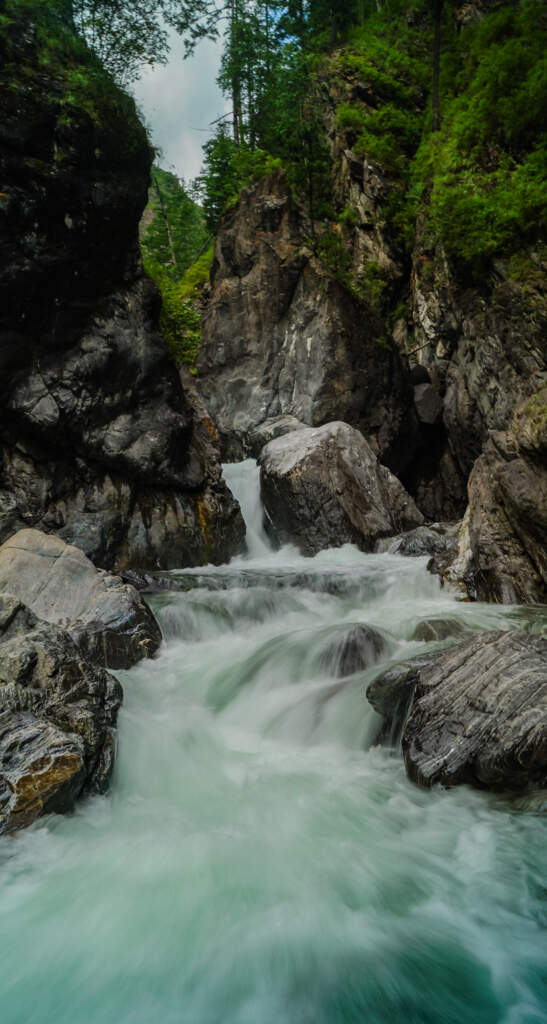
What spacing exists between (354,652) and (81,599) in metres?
3.27

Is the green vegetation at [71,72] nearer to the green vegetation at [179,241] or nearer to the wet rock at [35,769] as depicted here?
the wet rock at [35,769]

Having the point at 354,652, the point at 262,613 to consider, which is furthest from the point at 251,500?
the point at 354,652

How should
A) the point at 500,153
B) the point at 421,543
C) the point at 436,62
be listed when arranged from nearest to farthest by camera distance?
1. the point at 421,543
2. the point at 500,153
3. the point at 436,62

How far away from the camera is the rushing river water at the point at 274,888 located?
7.57 feet

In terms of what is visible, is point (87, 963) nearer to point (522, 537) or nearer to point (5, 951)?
point (5, 951)

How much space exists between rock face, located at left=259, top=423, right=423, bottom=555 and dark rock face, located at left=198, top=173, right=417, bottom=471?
11.2 ft

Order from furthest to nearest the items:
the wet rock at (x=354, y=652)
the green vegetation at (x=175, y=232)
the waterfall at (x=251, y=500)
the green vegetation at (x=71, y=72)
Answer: the green vegetation at (x=175, y=232)
the waterfall at (x=251, y=500)
the green vegetation at (x=71, y=72)
the wet rock at (x=354, y=652)

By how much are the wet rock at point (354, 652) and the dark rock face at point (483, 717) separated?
A: 133 cm

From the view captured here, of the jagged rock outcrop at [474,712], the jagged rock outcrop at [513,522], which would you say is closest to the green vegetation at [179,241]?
the jagged rock outcrop at [513,522]

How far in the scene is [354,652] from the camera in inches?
229

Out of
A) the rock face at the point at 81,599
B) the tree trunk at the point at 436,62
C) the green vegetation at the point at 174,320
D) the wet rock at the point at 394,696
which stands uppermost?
the tree trunk at the point at 436,62

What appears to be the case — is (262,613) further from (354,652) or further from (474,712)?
(474,712)

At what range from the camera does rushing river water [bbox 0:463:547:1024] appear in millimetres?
2307

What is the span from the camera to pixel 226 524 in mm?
11773
